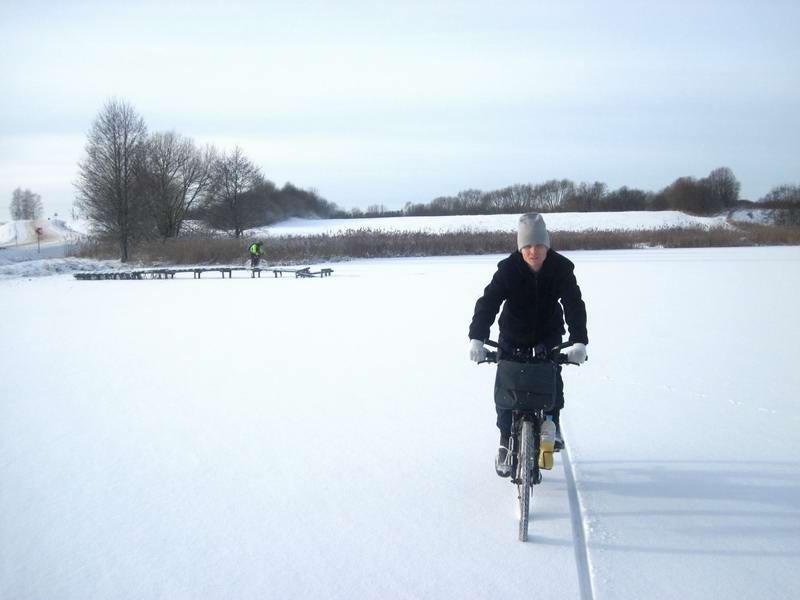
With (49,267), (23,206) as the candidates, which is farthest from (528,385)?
(23,206)

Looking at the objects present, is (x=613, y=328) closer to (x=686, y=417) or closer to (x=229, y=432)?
(x=686, y=417)

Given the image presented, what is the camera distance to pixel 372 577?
3.19m

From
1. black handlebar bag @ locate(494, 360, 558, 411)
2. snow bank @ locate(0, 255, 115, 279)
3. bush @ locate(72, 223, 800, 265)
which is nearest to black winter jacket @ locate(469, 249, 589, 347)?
black handlebar bag @ locate(494, 360, 558, 411)

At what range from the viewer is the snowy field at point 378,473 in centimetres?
324

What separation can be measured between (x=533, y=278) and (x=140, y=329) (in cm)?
942

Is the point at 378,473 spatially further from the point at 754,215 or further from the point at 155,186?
the point at 754,215

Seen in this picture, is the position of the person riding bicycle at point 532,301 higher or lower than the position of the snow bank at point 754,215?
lower

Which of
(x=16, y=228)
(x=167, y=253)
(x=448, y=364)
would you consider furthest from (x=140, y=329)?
(x=16, y=228)

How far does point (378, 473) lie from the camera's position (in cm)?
450

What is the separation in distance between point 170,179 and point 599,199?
5531cm

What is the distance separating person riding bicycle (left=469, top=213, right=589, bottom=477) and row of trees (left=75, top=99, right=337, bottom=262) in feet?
122

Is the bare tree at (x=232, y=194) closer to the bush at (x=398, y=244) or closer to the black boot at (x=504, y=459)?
the bush at (x=398, y=244)

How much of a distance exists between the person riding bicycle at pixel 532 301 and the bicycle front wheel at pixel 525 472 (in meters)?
0.26

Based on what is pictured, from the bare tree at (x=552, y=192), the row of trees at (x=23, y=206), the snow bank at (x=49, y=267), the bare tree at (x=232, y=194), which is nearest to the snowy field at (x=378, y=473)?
the snow bank at (x=49, y=267)
